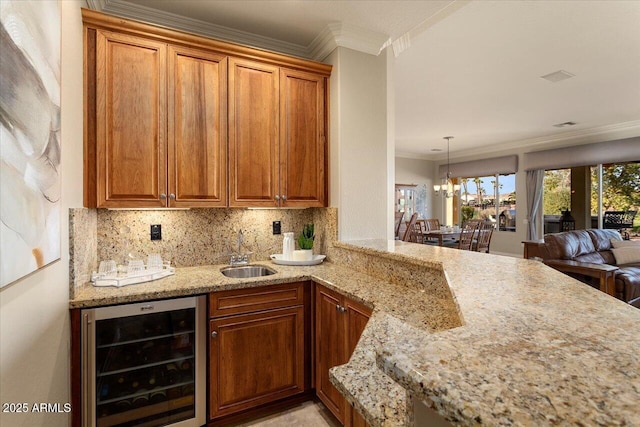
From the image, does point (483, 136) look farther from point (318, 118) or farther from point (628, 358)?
point (628, 358)

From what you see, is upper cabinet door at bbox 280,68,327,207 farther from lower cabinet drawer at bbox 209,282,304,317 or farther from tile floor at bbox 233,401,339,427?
tile floor at bbox 233,401,339,427

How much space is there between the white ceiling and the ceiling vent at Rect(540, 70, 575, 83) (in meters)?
0.07

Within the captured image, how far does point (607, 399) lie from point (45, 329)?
178 centimetres

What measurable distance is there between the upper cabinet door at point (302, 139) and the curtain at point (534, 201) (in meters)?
6.49

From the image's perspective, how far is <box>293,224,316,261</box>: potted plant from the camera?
2566mm

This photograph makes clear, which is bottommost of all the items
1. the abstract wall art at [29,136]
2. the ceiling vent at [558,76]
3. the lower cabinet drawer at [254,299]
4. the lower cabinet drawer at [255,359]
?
the lower cabinet drawer at [255,359]

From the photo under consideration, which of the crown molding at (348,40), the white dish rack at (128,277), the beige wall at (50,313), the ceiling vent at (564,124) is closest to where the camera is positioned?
the beige wall at (50,313)

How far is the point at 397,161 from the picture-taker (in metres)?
8.80

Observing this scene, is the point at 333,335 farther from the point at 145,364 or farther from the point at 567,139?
the point at 567,139

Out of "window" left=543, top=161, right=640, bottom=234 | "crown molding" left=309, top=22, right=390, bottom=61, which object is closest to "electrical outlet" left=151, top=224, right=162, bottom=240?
"crown molding" left=309, top=22, right=390, bottom=61

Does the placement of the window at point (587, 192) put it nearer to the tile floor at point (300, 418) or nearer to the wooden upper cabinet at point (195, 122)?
the wooden upper cabinet at point (195, 122)

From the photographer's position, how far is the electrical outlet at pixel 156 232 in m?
2.43

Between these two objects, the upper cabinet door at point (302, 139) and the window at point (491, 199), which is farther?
the window at point (491, 199)

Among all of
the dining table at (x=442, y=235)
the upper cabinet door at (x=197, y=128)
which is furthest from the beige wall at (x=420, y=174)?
the upper cabinet door at (x=197, y=128)
